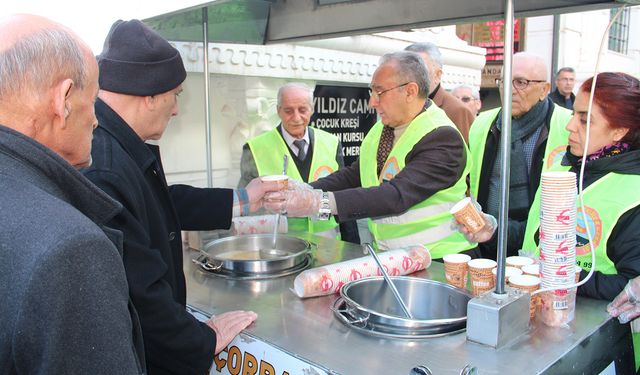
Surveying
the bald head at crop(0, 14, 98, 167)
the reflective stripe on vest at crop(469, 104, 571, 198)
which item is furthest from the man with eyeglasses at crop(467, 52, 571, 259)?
the bald head at crop(0, 14, 98, 167)

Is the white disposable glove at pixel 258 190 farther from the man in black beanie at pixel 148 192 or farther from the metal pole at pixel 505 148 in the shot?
the metal pole at pixel 505 148

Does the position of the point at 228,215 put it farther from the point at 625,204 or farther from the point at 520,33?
the point at 520,33

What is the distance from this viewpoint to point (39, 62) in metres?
0.82

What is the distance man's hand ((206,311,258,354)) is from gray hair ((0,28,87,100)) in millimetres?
885

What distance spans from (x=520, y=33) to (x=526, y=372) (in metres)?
12.5

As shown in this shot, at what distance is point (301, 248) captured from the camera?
2.27 meters

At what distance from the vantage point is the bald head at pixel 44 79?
801 millimetres

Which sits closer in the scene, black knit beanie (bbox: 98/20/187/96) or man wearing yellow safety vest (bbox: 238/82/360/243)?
black knit beanie (bbox: 98/20/187/96)

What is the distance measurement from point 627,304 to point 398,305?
0.69 m

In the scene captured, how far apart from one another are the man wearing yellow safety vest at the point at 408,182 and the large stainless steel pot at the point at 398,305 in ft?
1.61

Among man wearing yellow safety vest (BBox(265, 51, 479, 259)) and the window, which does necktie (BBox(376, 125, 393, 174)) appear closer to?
man wearing yellow safety vest (BBox(265, 51, 479, 259))

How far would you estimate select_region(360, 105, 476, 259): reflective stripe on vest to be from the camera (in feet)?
7.62

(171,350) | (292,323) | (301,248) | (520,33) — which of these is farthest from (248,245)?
(520,33)

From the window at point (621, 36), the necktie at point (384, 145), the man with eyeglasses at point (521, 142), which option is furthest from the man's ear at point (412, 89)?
the window at point (621, 36)
